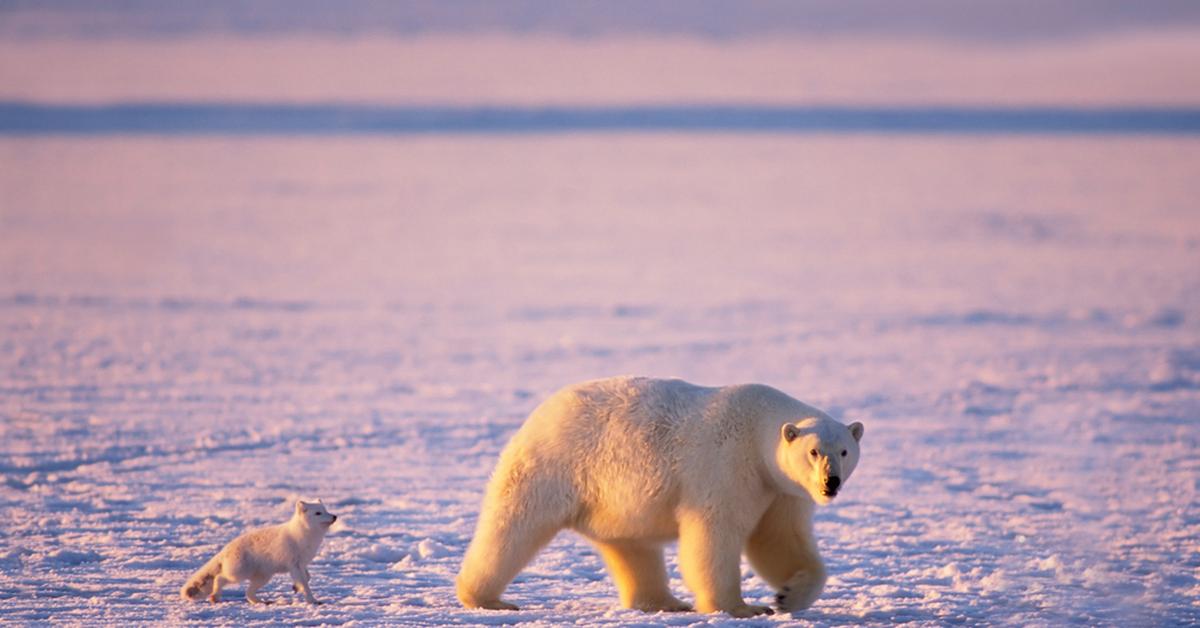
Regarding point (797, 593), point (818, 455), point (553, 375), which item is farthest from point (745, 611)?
point (553, 375)

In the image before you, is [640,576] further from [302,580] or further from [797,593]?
[302,580]

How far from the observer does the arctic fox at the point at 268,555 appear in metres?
5.74

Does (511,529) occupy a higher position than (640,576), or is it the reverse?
(511,529)

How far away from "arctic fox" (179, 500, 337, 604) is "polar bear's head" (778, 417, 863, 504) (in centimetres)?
165

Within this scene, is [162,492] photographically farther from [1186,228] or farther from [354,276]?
[1186,228]

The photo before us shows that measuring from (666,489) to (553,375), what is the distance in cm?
668

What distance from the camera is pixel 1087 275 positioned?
63.9 ft

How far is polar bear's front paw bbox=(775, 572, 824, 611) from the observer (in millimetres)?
5691

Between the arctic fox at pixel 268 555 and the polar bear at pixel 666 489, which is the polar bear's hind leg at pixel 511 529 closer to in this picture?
the polar bear at pixel 666 489

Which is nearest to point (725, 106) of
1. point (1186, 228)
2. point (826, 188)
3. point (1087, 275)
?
point (826, 188)

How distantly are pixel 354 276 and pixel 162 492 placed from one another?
1186cm

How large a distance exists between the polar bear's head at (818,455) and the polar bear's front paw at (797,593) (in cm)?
45

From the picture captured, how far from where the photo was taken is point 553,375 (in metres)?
12.2

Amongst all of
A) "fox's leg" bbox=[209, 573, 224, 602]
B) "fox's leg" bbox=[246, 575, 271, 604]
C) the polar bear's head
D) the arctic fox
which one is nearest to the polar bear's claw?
the arctic fox
